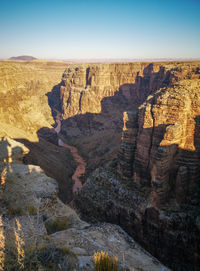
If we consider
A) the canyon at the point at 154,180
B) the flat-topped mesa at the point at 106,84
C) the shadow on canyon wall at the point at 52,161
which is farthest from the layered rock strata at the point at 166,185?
the flat-topped mesa at the point at 106,84

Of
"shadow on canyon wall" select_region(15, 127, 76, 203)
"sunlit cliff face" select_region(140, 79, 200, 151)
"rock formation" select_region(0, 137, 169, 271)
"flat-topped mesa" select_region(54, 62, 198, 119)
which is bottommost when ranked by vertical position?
"shadow on canyon wall" select_region(15, 127, 76, 203)

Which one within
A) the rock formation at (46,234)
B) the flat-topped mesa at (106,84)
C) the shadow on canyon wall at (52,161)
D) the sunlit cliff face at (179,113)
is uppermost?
the flat-topped mesa at (106,84)

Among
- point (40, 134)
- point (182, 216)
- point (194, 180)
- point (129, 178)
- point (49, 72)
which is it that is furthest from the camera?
point (49, 72)

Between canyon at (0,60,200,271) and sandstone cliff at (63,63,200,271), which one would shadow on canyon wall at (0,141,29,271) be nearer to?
canyon at (0,60,200,271)

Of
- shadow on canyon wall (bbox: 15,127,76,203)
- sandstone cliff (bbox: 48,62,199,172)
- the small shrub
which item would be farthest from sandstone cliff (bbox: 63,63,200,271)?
sandstone cliff (bbox: 48,62,199,172)

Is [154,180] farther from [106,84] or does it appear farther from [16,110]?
[106,84]

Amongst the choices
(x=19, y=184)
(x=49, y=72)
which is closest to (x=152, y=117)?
(x=19, y=184)

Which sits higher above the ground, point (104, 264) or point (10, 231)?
point (104, 264)

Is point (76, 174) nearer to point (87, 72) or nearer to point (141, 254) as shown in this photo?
point (141, 254)

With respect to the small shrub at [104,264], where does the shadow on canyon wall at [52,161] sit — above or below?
below

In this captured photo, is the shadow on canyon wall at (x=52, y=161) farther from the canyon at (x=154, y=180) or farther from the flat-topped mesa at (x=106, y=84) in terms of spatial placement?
the flat-topped mesa at (x=106, y=84)

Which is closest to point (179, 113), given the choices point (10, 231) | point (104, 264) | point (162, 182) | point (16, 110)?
point (162, 182)
